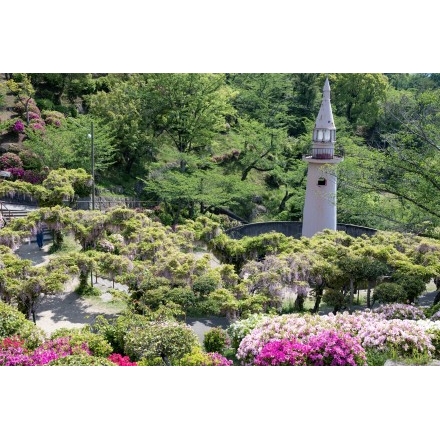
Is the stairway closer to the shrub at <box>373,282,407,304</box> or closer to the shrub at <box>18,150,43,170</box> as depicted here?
the shrub at <box>18,150,43,170</box>

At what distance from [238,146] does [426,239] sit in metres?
17.4

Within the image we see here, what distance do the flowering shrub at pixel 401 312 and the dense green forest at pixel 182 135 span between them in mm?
5923

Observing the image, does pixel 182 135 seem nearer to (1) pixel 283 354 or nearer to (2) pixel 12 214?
Answer: (2) pixel 12 214

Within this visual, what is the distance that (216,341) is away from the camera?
35.4 ft

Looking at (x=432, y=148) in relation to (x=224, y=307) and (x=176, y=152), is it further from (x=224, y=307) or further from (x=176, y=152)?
(x=176, y=152)

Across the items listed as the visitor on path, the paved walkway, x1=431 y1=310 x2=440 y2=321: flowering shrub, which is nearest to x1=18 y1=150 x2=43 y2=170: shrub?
the visitor on path

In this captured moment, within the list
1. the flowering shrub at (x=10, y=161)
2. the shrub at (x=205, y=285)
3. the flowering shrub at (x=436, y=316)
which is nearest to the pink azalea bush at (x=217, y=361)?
the shrub at (x=205, y=285)

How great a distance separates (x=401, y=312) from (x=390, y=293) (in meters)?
1.02

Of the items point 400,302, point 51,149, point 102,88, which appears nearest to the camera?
point 400,302

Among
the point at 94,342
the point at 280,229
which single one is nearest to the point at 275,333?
the point at 94,342

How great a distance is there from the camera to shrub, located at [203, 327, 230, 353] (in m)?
10.8

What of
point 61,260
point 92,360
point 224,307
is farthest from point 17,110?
point 92,360

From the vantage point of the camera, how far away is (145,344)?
32.0 feet

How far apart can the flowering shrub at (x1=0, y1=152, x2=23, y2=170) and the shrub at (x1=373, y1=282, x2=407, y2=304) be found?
1847cm
